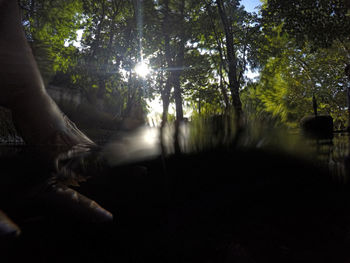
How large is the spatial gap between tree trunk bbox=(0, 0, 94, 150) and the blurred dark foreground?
197 centimetres

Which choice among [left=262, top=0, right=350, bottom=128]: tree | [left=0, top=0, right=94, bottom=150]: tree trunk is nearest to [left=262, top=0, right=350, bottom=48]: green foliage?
[left=262, top=0, right=350, bottom=128]: tree

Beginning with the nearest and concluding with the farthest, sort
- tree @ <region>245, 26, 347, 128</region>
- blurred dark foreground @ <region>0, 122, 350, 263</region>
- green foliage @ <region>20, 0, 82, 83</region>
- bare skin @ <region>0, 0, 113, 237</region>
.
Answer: blurred dark foreground @ <region>0, 122, 350, 263</region> → bare skin @ <region>0, 0, 113, 237</region> → green foliage @ <region>20, 0, 82, 83</region> → tree @ <region>245, 26, 347, 128</region>

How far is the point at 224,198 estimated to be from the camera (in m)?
1.46

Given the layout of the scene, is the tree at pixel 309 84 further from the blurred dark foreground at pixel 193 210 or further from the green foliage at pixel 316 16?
the blurred dark foreground at pixel 193 210

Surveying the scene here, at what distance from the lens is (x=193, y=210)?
1.36 m

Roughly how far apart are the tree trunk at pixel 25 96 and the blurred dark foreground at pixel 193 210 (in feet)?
6.45

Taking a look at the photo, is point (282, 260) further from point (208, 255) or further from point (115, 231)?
point (115, 231)

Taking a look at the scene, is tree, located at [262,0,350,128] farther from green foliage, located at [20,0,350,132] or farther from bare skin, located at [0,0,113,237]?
bare skin, located at [0,0,113,237]

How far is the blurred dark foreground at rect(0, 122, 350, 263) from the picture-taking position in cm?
100

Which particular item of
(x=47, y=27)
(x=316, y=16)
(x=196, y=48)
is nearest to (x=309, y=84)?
(x=196, y=48)

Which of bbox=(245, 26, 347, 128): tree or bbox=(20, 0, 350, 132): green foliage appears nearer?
bbox=(20, 0, 350, 132): green foliage

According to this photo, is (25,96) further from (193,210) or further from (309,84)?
(309,84)

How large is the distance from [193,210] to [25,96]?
158 inches

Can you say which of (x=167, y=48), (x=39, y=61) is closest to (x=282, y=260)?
(x=39, y=61)
